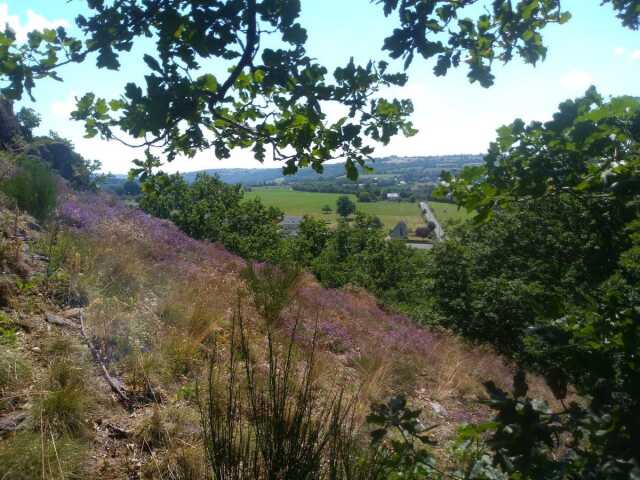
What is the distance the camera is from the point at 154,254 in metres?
7.90

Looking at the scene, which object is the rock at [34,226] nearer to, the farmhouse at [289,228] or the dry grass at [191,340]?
the dry grass at [191,340]

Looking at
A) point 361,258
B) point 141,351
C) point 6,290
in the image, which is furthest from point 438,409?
point 361,258

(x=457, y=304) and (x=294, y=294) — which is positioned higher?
(x=294, y=294)

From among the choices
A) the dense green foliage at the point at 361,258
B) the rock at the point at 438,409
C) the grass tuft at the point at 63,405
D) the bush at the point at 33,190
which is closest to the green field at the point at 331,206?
the dense green foliage at the point at 361,258

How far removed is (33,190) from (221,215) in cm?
1102

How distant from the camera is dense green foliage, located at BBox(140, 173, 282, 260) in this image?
16172 mm

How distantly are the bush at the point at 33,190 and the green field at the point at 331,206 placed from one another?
45.4 metres

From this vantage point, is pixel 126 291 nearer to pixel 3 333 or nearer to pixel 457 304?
pixel 3 333

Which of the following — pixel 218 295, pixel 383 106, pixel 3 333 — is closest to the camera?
pixel 383 106

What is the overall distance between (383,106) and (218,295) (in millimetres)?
4635

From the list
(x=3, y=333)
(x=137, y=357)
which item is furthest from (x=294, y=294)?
(x=3, y=333)

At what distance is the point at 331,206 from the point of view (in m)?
61.1

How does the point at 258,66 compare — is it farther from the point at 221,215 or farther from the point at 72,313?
the point at 221,215

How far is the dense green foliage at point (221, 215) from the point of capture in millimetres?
16172
